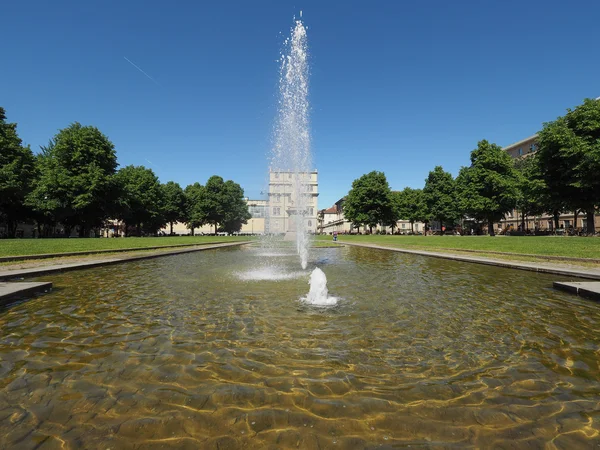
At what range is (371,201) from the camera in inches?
3078

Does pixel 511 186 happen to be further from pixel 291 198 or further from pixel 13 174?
pixel 13 174

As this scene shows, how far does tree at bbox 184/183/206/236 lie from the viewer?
80250 millimetres

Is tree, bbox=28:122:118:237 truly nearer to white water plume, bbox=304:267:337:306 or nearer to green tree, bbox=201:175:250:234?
green tree, bbox=201:175:250:234

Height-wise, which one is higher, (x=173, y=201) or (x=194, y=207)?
(x=173, y=201)

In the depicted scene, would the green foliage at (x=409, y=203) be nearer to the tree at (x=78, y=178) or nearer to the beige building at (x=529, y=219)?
the beige building at (x=529, y=219)

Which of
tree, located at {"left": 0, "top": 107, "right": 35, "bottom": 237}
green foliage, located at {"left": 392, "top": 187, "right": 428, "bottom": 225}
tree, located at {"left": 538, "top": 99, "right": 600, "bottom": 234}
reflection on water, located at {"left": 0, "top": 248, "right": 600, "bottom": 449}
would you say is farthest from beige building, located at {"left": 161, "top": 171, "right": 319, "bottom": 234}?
tree, located at {"left": 0, "top": 107, "right": 35, "bottom": 237}

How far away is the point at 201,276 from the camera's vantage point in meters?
12.0

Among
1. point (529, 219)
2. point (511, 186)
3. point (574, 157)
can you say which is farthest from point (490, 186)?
point (529, 219)

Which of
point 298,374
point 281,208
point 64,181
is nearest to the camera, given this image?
point 298,374

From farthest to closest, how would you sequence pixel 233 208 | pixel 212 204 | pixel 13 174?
pixel 233 208
pixel 212 204
pixel 13 174

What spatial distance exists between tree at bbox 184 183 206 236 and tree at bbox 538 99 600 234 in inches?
2725

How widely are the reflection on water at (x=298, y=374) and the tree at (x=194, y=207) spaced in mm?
75313

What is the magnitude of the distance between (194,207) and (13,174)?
145 ft

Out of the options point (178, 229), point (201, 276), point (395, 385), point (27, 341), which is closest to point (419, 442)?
point (395, 385)
